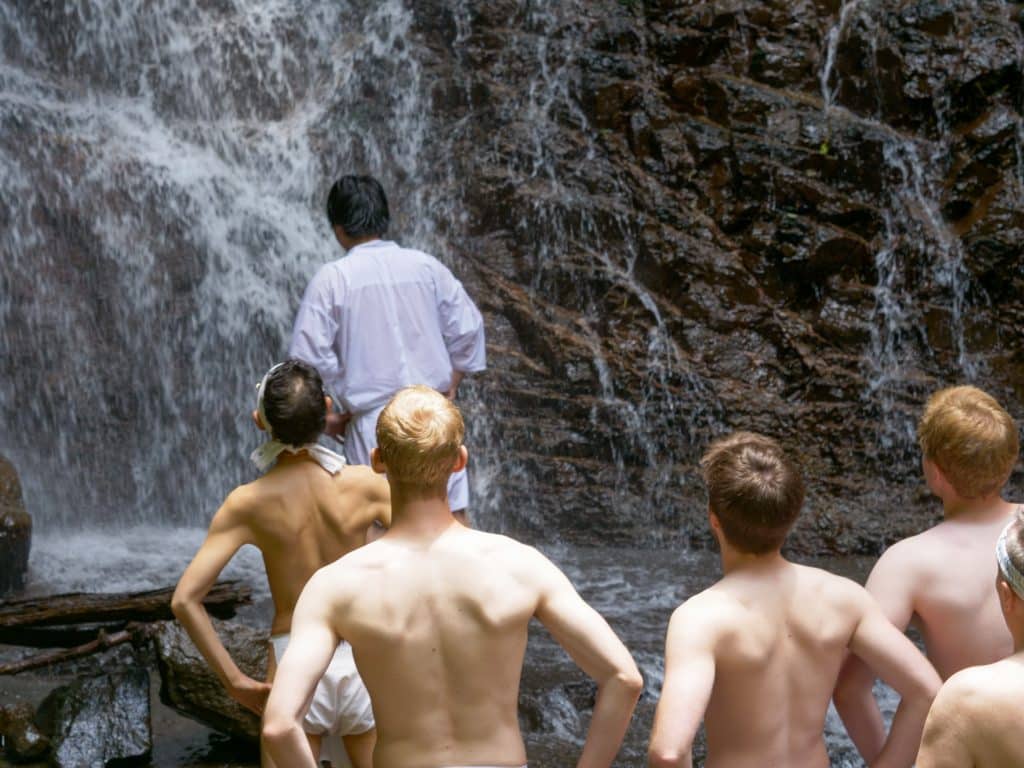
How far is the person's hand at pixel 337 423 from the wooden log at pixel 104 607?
3.96ft

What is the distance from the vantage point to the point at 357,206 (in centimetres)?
570

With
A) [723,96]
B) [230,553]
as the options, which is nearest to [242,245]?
[723,96]

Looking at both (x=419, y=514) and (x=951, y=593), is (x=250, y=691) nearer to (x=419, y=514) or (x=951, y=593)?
(x=419, y=514)

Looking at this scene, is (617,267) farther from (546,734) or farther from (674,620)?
(674,620)

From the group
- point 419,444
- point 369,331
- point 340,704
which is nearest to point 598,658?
point 419,444

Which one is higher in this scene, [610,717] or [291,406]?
[291,406]

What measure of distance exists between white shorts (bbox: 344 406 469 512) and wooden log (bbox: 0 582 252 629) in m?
1.22

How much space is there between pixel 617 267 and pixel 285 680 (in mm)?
7876

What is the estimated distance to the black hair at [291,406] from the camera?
420 centimetres

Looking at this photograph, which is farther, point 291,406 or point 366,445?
point 366,445

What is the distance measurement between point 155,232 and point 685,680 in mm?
8799

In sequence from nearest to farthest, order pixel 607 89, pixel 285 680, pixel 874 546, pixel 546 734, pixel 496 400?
pixel 285 680
pixel 546 734
pixel 874 546
pixel 496 400
pixel 607 89

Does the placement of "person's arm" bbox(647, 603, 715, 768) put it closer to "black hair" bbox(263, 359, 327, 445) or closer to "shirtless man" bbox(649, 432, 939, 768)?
"shirtless man" bbox(649, 432, 939, 768)

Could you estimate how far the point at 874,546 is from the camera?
9.65 meters
